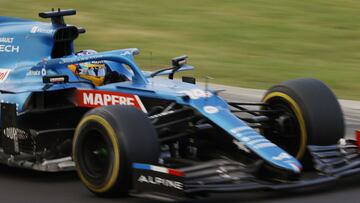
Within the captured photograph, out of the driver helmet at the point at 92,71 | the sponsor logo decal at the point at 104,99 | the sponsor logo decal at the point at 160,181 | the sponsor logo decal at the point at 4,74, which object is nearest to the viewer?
the sponsor logo decal at the point at 160,181

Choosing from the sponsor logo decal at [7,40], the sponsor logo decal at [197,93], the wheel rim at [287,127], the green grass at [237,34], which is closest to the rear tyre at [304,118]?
the wheel rim at [287,127]

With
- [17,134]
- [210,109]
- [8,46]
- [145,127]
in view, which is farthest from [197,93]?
[8,46]

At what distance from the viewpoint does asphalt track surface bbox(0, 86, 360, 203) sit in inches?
259

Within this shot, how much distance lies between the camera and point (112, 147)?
645 centimetres

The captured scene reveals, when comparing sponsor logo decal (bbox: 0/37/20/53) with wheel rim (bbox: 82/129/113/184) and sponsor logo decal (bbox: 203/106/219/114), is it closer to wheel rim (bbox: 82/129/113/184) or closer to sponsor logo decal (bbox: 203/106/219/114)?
wheel rim (bbox: 82/129/113/184)

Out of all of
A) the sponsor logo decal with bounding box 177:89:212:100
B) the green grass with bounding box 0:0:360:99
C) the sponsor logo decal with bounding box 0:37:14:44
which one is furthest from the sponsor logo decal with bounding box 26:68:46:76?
the green grass with bounding box 0:0:360:99

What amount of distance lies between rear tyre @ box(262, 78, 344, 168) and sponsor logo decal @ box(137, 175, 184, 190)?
1.78 m

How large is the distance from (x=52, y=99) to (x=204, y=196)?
231cm

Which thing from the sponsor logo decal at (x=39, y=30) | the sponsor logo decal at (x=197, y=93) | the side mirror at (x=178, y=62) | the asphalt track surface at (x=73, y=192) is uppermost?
the sponsor logo decal at (x=39, y=30)

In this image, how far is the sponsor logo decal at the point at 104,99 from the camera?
7.29 m

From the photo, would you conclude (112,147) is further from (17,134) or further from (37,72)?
(37,72)

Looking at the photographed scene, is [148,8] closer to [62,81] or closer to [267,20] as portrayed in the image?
[267,20]

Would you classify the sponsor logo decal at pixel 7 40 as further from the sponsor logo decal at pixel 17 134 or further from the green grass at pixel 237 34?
the green grass at pixel 237 34

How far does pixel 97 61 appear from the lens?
7.96m
